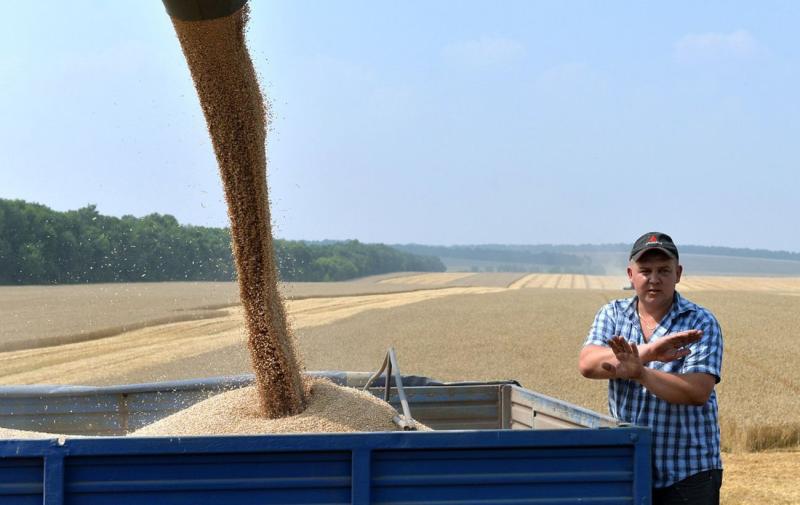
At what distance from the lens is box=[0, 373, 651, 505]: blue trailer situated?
284cm

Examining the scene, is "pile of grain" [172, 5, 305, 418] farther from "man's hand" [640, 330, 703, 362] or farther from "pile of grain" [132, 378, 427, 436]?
"man's hand" [640, 330, 703, 362]

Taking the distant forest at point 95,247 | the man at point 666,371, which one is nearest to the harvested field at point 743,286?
the distant forest at point 95,247

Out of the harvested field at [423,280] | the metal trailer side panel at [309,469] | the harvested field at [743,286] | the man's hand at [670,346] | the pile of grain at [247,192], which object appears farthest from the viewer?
the harvested field at [423,280]

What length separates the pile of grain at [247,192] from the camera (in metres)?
4.19

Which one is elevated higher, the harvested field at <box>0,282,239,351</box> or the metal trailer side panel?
the metal trailer side panel

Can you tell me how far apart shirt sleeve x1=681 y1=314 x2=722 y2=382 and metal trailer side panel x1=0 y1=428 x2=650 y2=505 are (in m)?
0.56

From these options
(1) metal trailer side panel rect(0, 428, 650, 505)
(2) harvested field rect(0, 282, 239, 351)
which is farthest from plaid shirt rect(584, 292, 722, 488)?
(2) harvested field rect(0, 282, 239, 351)

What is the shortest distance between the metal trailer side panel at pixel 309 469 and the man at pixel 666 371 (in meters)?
0.41

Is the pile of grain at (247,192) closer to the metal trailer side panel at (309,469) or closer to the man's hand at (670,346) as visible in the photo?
the metal trailer side panel at (309,469)

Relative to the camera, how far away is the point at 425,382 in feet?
18.3

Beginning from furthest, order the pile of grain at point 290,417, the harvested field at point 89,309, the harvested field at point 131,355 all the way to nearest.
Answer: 1. the harvested field at point 89,309
2. the harvested field at point 131,355
3. the pile of grain at point 290,417

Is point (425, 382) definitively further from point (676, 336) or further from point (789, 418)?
point (789, 418)

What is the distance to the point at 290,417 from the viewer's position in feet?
13.5

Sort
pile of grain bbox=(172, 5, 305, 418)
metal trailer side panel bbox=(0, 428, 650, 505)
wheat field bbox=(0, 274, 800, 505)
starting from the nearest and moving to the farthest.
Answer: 1. metal trailer side panel bbox=(0, 428, 650, 505)
2. pile of grain bbox=(172, 5, 305, 418)
3. wheat field bbox=(0, 274, 800, 505)
